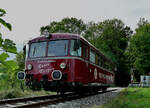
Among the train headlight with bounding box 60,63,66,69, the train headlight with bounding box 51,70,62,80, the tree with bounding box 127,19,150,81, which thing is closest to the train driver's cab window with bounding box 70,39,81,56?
the train headlight with bounding box 60,63,66,69

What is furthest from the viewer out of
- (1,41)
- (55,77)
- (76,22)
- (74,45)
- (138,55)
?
(76,22)

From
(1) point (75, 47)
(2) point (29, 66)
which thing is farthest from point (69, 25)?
(1) point (75, 47)

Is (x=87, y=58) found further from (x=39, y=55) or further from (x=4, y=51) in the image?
(x=4, y=51)

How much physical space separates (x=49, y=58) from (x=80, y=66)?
1355mm

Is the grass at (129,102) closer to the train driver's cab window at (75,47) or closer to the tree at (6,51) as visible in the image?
the train driver's cab window at (75,47)

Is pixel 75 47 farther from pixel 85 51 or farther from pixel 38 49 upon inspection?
pixel 38 49

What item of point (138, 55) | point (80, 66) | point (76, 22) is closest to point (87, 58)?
point (80, 66)

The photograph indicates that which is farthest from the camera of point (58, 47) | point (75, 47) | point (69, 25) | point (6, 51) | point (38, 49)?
point (69, 25)

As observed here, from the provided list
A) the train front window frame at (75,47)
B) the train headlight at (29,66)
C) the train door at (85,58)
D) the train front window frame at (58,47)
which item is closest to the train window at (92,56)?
the train door at (85,58)

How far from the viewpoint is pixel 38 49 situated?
34.5 ft

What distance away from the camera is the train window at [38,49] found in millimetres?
10266

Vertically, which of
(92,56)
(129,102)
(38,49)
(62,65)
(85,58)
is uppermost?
(38,49)

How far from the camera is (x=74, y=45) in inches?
378

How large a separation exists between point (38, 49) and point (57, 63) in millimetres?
1429
